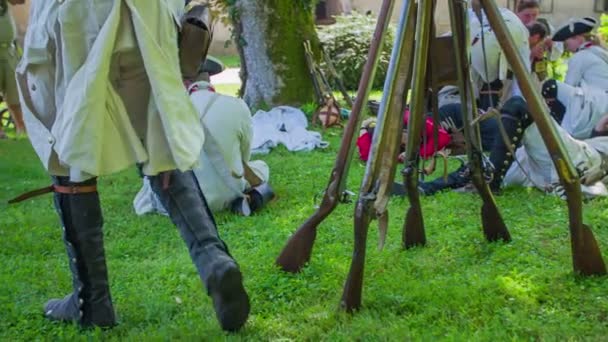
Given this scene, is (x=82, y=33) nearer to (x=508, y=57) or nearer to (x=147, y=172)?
(x=147, y=172)

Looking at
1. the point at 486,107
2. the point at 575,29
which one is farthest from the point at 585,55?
the point at 486,107

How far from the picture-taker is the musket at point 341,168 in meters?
3.89

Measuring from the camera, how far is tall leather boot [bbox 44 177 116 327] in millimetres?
3562

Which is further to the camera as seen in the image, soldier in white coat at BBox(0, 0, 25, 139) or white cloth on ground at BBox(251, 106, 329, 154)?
soldier in white coat at BBox(0, 0, 25, 139)

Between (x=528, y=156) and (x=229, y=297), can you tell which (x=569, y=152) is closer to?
(x=528, y=156)

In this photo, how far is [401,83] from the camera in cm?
389

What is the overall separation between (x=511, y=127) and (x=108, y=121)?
3.46 metres

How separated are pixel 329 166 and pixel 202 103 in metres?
2.16

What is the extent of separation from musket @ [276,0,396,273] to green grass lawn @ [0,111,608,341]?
0.34 feet

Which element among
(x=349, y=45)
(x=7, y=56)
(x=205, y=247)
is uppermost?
(x=205, y=247)

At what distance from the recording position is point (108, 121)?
3369 mm

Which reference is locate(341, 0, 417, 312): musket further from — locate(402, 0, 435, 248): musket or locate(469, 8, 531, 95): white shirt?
A: locate(469, 8, 531, 95): white shirt

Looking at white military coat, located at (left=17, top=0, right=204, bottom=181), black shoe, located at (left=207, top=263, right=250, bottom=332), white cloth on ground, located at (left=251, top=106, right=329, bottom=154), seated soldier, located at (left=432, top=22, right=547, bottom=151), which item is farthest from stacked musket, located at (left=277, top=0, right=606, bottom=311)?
white cloth on ground, located at (left=251, top=106, right=329, bottom=154)

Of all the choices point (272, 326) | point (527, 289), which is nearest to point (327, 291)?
point (272, 326)
